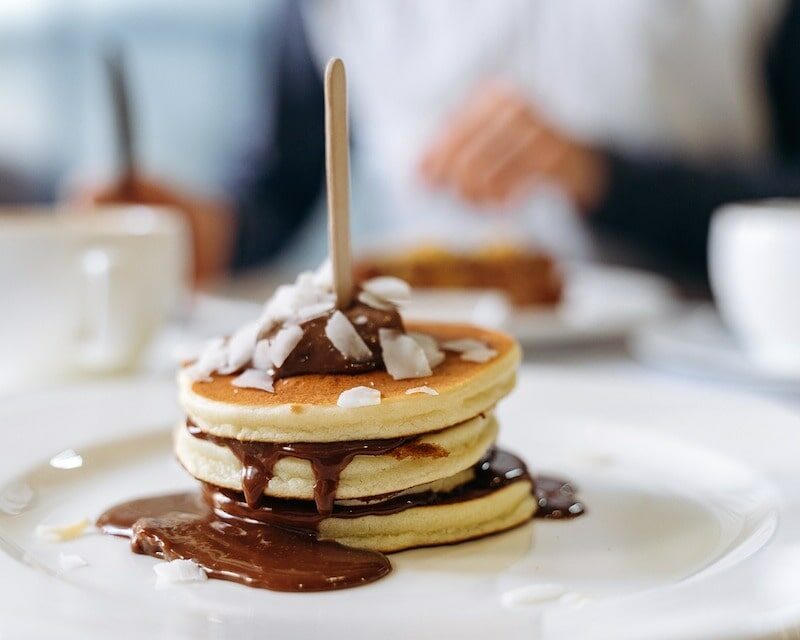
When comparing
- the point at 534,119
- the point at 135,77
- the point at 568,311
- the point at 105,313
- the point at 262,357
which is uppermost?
the point at 135,77

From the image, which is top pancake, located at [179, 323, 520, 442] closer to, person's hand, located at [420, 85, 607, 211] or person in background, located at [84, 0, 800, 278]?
person in background, located at [84, 0, 800, 278]

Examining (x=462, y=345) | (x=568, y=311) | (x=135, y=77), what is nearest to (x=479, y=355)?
(x=462, y=345)

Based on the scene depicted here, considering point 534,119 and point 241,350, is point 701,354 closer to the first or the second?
point 241,350

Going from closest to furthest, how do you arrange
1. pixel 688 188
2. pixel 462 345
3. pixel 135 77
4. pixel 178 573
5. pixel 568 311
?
pixel 178 573 → pixel 462 345 → pixel 568 311 → pixel 688 188 → pixel 135 77

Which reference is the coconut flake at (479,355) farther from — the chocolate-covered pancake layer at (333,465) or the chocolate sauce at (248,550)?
the chocolate sauce at (248,550)

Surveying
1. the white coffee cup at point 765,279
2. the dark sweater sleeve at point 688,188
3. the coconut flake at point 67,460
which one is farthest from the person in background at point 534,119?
the coconut flake at point 67,460

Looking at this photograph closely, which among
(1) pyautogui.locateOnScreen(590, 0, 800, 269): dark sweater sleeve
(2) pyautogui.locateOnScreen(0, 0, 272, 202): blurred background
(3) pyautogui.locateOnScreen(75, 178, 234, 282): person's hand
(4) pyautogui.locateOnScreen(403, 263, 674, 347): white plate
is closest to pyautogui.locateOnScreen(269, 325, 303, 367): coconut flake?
(4) pyautogui.locateOnScreen(403, 263, 674, 347): white plate
